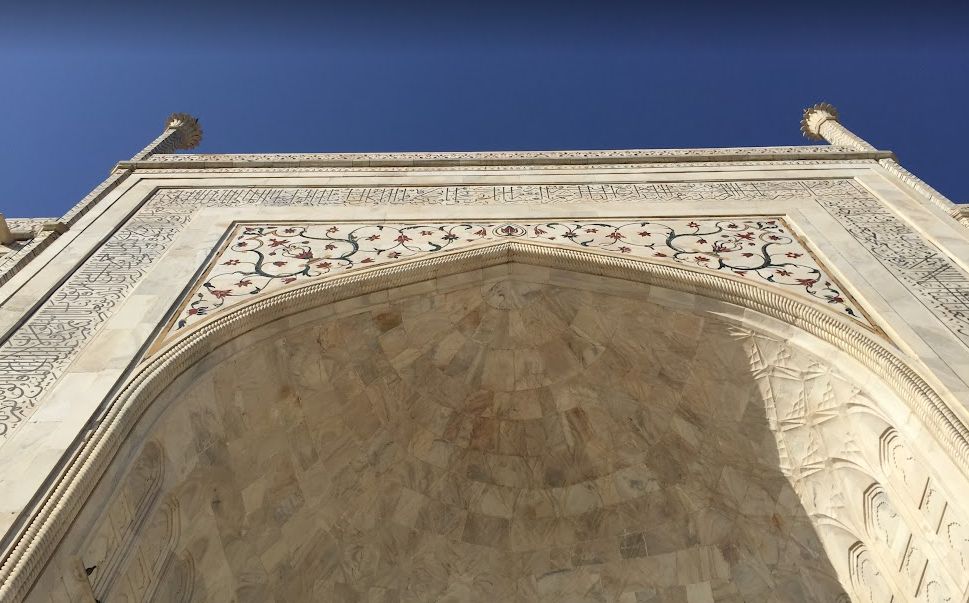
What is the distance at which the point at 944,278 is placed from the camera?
4945 mm

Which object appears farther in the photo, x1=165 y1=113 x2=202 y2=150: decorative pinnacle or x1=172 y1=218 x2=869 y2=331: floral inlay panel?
x1=165 y1=113 x2=202 y2=150: decorative pinnacle

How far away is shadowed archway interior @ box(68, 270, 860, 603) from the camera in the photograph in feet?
16.3

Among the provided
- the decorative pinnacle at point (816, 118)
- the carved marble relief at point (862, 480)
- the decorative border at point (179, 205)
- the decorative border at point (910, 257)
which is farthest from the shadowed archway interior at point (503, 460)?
the decorative pinnacle at point (816, 118)

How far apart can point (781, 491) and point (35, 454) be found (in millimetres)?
4028

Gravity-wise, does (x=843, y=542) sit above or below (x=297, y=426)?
below

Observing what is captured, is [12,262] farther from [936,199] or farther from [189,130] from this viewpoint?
[936,199]

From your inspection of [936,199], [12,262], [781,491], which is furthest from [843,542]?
[12,262]

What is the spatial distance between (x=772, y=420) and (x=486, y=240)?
2.07 metres

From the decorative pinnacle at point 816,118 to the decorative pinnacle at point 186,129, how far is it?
5.76m

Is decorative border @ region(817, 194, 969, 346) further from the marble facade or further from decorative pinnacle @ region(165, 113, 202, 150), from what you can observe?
decorative pinnacle @ region(165, 113, 202, 150)

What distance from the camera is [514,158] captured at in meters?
6.60

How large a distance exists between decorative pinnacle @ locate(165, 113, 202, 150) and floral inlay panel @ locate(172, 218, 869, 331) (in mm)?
2607

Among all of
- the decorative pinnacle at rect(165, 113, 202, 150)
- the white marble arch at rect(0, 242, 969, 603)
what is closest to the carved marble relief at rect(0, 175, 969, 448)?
the white marble arch at rect(0, 242, 969, 603)

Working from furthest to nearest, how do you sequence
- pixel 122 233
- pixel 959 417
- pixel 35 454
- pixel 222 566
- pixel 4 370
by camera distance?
pixel 122 233 < pixel 222 566 < pixel 4 370 < pixel 959 417 < pixel 35 454
